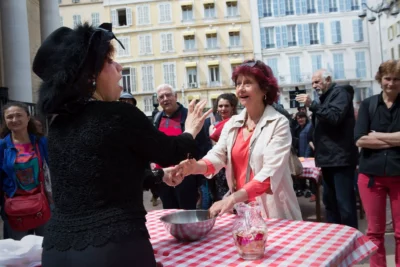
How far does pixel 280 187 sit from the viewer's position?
8.54ft

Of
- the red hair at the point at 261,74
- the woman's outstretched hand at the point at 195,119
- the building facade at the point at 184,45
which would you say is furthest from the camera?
the building facade at the point at 184,45

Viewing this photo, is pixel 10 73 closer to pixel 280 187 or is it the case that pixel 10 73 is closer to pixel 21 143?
pixel 21 143

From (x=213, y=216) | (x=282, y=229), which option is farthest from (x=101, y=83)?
(x=282, y=229)

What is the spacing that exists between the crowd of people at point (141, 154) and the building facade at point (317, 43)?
34.6m

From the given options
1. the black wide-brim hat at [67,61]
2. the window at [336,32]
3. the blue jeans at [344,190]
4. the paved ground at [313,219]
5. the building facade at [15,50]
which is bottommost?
the paved ground at [313,219]

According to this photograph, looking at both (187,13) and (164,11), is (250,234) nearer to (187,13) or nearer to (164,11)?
(187,13)

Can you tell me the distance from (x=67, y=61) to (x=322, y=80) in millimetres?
3454

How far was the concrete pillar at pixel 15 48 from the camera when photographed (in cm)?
1210

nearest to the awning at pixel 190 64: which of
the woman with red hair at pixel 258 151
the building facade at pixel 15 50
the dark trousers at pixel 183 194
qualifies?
the building facade at pixel 15 50

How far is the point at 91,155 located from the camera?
147cm

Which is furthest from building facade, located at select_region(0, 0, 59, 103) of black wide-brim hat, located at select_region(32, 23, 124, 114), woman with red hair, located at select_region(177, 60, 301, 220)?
black wide-brim hat, located at select_region(32, 23, 124, 114)

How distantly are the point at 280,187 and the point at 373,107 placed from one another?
4.60 ft

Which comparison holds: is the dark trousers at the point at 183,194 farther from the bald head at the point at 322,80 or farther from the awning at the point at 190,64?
the awning at the point at 190,64

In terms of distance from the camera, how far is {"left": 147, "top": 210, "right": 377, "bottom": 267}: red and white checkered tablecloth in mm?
1776
